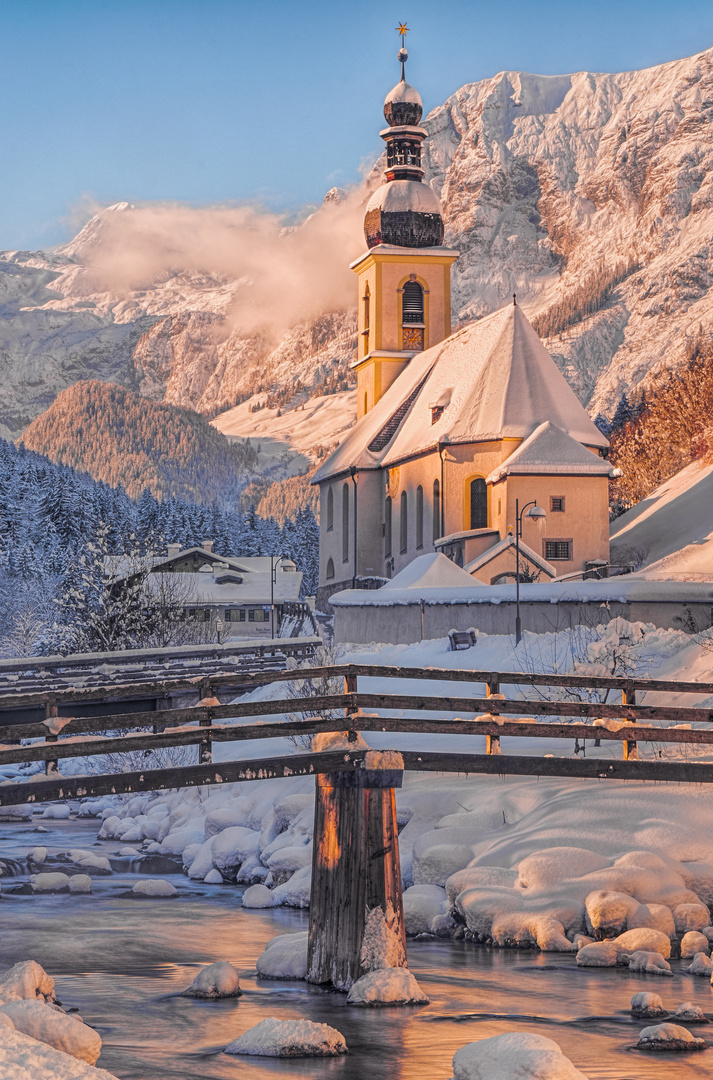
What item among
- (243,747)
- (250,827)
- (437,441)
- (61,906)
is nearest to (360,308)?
(437,441)

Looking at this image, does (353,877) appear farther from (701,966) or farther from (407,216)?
(407,216)

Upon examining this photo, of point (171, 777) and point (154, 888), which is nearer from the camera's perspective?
point (171, 777)

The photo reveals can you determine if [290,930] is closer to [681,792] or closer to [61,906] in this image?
[61,906]

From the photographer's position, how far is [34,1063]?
6887 millimetres

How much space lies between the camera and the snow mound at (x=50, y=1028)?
9.48m

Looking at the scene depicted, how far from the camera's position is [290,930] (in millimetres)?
17328

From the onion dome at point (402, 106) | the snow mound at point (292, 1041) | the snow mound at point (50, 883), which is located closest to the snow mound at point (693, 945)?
the snow mound at point (292, 1041)

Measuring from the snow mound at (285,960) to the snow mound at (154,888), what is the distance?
6.10 meters

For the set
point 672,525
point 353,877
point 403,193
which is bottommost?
point 353,877

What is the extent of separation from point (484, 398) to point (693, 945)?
1871 inches

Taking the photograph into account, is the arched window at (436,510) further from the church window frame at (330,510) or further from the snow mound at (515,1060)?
the snow mound at (515,1060)

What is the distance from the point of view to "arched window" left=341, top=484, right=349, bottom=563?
2899 inches

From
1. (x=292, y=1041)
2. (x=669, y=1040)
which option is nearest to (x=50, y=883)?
(x=292, y=1041)

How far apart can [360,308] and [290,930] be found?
66.2 m
